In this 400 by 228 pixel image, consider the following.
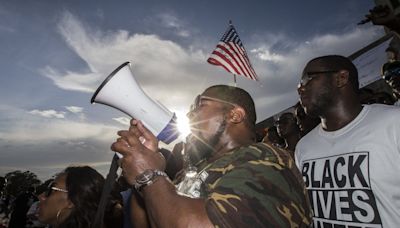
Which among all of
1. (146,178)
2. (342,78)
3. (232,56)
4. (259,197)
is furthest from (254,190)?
(232,56)

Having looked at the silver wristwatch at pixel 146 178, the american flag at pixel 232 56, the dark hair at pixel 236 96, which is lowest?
the silver wristwatch at pixel 146 178

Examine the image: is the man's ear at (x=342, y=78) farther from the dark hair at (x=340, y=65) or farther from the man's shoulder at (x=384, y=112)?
the man's shoulder at (x=384, y=112)

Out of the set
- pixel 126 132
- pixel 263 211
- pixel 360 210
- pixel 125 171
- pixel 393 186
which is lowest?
pixel 360 210

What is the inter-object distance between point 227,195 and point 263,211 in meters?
0.18

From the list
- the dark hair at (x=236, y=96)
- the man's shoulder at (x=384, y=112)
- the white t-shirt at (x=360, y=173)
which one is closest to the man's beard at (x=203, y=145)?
the dark hair at (x=236, y=96)

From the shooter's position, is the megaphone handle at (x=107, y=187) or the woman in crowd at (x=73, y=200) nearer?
the megaphone handle at (x=107, y=187)

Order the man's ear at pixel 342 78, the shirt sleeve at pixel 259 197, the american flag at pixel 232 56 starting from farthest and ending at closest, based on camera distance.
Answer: the american flag at pixel 232 56 → the man's ear at pixel 342 78 → the shirt sleeve at pixel 259 197

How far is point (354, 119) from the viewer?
2684mm

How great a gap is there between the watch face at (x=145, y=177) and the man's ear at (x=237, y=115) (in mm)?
896

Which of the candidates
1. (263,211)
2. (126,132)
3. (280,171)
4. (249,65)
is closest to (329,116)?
(280,171)

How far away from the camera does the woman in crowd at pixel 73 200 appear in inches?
125

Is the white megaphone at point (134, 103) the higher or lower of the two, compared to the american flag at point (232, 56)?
lower

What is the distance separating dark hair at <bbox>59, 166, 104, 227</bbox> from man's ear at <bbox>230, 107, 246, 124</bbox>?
72.7 inches

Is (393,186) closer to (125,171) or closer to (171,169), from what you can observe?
(125,171)
